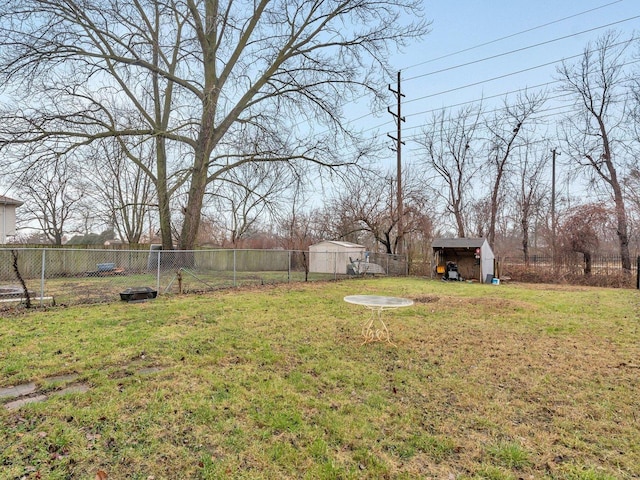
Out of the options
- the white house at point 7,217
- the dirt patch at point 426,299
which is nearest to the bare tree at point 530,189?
the dirt patch at point 426,299

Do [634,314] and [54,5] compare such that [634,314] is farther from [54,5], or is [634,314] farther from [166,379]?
[54,5]

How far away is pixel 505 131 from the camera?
20375 millimetres

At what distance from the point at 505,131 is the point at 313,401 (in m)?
22.3

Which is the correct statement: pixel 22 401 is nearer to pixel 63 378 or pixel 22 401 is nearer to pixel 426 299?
pixel 63 378

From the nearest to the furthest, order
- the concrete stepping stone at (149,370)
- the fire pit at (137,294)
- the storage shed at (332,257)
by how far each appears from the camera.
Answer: the concrete stepping stone at (149,370)
the fire pit at (137,294)
the storage shed at (332,257)

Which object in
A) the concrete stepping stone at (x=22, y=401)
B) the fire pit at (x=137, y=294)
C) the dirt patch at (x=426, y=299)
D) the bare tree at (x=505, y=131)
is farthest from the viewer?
the bare tree at (x=505, y=131)

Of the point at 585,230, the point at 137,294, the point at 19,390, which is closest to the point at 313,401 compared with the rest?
the point at 19,390

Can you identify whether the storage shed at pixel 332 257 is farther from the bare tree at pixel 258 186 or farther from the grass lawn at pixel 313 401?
the grass lawn at pixel 313 401

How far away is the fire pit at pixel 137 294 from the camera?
7.91m

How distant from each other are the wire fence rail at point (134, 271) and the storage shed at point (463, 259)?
2.38 meters

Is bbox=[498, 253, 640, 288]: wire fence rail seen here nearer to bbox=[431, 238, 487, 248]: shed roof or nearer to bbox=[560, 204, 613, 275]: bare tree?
bbox=[560, 204, 613, 275]: bare tree

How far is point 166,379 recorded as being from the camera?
347 cm

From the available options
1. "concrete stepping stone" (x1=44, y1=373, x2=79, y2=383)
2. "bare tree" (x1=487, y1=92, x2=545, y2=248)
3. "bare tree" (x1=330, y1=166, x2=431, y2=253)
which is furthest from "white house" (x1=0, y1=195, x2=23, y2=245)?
"bare tree" (x1=487, y1=92, x2=545, y2=248)

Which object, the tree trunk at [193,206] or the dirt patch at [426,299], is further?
the tree trunk at [193,206]
